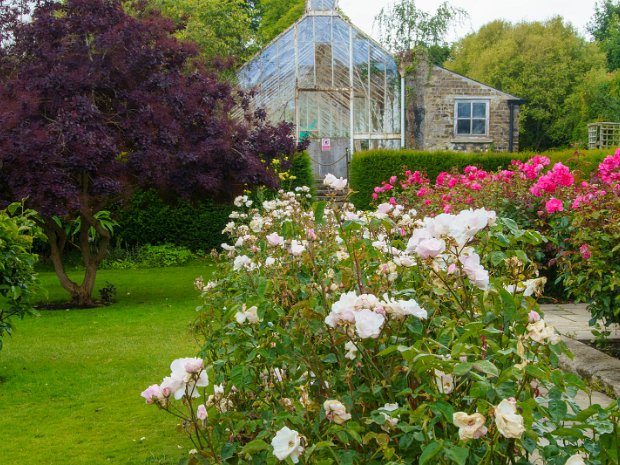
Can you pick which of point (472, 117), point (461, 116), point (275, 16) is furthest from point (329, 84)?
point (275, 16)

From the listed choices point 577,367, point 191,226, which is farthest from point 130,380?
point 191,226

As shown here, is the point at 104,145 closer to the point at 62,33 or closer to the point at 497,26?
the point at 62,33

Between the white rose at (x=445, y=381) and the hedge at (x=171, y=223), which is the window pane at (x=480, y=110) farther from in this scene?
the white rose at (x=445, y=381)

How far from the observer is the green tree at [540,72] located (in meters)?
36.2

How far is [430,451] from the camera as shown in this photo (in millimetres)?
1722

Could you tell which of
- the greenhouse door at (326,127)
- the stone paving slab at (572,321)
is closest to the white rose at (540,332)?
the stone paving slab at (572,321)

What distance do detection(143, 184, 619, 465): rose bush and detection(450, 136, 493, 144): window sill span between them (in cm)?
2304

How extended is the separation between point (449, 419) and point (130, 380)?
480cm

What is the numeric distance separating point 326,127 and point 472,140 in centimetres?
497

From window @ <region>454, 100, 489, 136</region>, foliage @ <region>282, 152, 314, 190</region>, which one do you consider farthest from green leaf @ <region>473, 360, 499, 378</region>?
window @ <region>454, 100, 489, 136</region>

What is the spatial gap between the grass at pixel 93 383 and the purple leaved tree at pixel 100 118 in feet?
4.76

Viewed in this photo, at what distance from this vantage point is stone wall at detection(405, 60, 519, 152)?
25078 millimetres

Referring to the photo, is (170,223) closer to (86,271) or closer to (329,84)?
(86,271)

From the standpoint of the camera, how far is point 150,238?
16.2m
